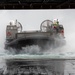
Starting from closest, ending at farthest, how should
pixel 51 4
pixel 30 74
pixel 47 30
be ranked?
pixel 30 74, pixel 51 4, pixel 47 30

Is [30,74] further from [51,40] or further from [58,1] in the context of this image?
[51,40]

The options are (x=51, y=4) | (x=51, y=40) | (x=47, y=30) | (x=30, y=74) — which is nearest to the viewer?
(x=30, y=74)

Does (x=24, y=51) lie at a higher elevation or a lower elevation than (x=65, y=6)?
lower

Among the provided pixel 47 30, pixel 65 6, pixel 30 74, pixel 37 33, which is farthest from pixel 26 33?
pixel 30 74

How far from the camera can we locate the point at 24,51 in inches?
894

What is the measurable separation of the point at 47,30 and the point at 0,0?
912cm

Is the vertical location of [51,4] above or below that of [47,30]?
above

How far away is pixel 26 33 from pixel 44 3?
241 inches

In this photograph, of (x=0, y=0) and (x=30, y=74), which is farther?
(x=0, y=0)

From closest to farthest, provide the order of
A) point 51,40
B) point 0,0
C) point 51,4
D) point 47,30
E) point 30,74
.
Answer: point 30,74, point 0,0, point 51,4, point 51,40, point 47,30

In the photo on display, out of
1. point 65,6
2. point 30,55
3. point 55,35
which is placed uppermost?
point 65,6

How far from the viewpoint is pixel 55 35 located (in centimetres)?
2344

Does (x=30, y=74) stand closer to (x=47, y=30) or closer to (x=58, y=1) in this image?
(x=58, y=1)

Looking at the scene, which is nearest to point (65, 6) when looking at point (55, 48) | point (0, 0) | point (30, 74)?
point (0, 0)
